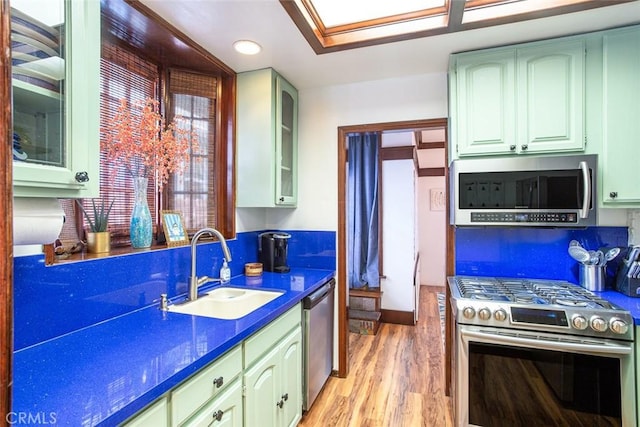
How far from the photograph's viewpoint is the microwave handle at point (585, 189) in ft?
5.49

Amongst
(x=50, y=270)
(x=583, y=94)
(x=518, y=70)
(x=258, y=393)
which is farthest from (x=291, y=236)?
(x=583, y=94)

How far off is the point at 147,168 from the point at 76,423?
1.35 metres

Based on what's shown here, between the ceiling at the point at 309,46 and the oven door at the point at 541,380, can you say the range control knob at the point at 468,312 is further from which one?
the ceiling at the point at 309,46

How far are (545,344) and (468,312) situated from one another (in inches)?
14.3

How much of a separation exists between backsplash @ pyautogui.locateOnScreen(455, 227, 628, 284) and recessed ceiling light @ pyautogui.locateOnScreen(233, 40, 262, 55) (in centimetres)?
187

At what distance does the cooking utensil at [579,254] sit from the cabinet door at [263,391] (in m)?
1.92

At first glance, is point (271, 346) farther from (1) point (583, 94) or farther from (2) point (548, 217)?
(1) point (583, 94)

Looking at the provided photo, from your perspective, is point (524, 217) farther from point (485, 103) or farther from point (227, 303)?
point (227, 303)

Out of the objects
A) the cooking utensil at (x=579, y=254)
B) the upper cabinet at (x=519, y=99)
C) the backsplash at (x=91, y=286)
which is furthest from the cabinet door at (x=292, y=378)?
the cooking utensil at (x=579, y=254)

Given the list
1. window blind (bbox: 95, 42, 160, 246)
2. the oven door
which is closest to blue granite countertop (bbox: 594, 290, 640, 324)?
the oven door

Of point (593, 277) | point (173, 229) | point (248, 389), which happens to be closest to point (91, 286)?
point (173, 229)

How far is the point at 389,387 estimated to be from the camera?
2.39m

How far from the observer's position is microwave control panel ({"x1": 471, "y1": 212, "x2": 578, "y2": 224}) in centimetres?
175

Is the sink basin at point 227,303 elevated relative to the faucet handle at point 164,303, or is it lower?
lower
